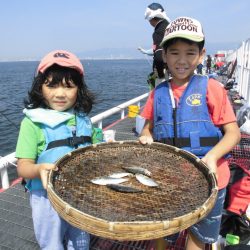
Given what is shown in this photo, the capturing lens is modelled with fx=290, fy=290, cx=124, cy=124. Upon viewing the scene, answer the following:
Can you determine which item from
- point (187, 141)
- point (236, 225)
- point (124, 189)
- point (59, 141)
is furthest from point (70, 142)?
point (236, 225)

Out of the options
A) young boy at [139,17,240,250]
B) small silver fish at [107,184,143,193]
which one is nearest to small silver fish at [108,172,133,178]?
small silver fish at [107,184,143,193]

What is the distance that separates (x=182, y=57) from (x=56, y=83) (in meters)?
1.17

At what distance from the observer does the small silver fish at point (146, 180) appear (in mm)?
2055

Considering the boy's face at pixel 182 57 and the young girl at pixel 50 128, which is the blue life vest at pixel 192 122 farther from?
the young girl at pixel 50 128

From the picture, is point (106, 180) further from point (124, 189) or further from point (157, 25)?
point (157, 25)

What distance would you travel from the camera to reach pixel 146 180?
6.88ft

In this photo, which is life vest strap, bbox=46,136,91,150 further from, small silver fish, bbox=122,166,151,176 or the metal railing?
the metal railing

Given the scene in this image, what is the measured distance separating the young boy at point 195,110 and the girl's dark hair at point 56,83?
0.74 metres

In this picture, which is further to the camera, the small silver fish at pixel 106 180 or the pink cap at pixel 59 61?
the pink cap at pixel 59 61

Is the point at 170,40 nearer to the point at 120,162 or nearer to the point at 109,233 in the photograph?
the point at 120,162

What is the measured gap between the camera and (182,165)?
89.6 inches

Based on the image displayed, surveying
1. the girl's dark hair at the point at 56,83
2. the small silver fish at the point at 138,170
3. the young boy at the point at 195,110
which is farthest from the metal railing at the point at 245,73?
the small silver fish at the point at 138,170

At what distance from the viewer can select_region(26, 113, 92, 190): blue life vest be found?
8.49ft

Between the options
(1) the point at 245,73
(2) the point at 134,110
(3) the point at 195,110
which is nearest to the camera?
(3) the point at 195,110
